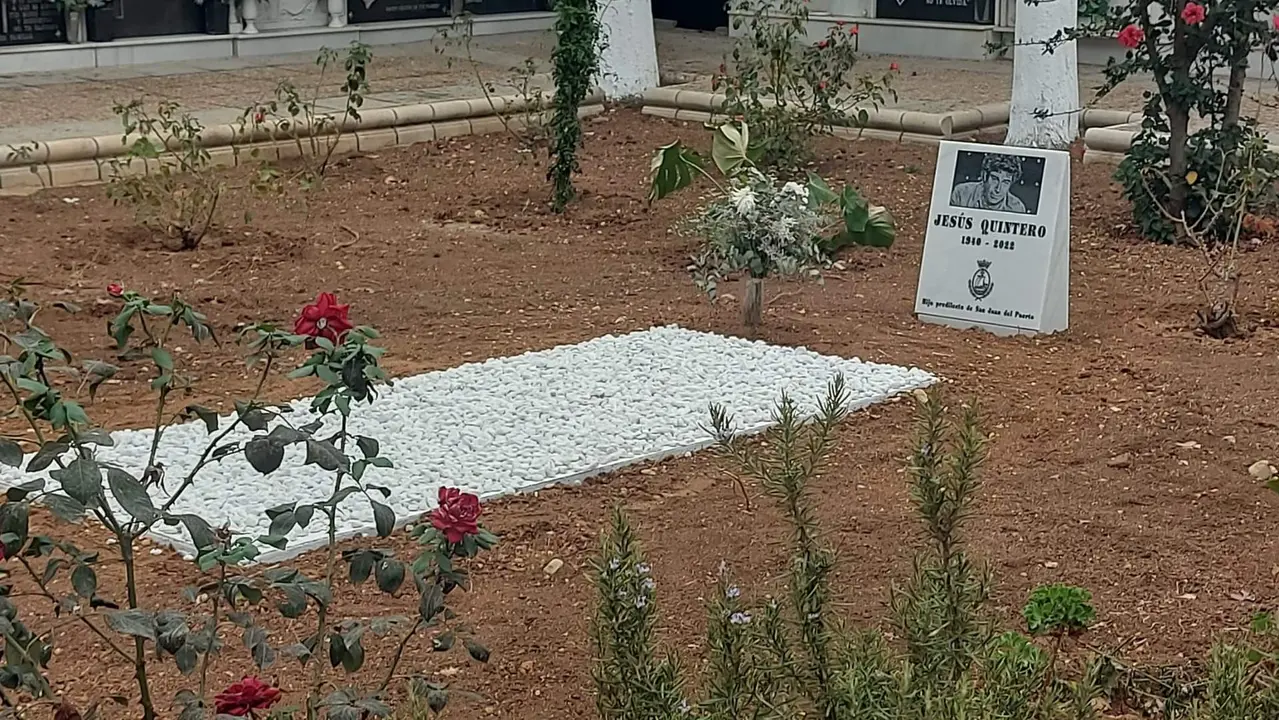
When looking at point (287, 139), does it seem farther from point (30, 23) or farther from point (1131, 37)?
point (1131, 37)

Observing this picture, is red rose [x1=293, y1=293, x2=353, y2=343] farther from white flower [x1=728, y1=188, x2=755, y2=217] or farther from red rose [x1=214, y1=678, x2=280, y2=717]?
white flower [x1=728, y1=188, x2=755, y2=217]

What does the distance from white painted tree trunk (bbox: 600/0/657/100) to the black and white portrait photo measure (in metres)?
6.59

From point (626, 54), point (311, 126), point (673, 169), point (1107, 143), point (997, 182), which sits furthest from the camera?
point (626, 54)

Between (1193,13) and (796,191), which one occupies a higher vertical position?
(1193,13)

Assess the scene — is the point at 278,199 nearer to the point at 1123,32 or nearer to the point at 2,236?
the point at 2,236

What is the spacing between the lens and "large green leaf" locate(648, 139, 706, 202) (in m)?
7.89

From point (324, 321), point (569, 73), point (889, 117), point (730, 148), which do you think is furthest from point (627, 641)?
point (889, 117)

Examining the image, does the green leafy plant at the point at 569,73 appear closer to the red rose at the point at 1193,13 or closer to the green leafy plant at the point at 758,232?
the green leafy plant at the point at 758,232

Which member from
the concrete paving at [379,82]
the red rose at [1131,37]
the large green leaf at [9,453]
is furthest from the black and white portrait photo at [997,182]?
the concrete paving at [379,82]

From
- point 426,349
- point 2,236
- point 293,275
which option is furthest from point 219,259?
point 426,349

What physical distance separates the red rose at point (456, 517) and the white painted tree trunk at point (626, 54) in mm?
10420

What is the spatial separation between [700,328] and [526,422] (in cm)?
136

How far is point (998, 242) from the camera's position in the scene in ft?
21.5

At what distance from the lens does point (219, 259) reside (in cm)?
780
